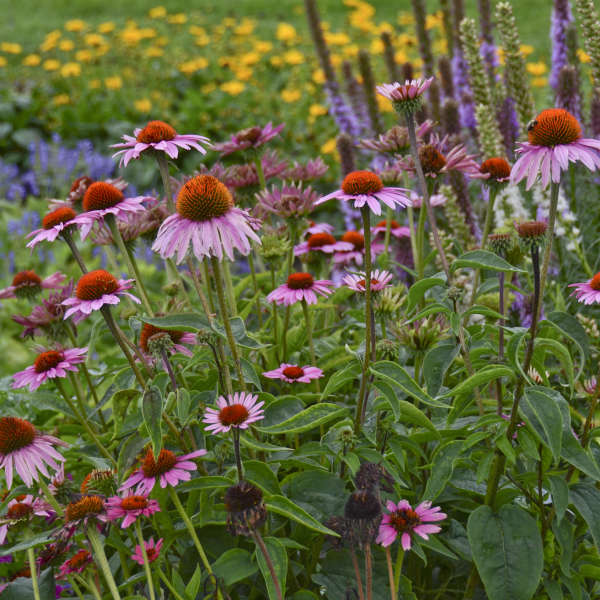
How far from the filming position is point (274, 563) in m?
1.30

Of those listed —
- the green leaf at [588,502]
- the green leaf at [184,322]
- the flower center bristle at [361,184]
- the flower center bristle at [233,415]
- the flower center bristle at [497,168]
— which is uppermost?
the flower center bristle at [361,184]

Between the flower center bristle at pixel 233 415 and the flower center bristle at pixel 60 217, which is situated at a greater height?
the flower center bristle at pixel 60 217

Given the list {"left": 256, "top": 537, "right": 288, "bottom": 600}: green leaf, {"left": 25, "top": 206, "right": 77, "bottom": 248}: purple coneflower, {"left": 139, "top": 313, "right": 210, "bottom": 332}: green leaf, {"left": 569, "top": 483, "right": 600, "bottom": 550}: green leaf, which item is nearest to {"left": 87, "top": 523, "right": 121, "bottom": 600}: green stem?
{"left": 256, "top": 537, "right": 288, "bottom": 600}: green leaf

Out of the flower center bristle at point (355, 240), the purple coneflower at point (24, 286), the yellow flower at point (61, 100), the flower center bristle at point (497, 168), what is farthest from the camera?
the yellow flower at point (61, 100)

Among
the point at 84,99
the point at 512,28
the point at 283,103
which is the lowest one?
the point at 283,103

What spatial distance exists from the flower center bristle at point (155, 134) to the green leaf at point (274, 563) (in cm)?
85

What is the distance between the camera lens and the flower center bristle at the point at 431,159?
1793 mm

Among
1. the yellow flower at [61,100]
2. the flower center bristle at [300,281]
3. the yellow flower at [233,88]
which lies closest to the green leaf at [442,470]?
the flower center bristle at [300,281]

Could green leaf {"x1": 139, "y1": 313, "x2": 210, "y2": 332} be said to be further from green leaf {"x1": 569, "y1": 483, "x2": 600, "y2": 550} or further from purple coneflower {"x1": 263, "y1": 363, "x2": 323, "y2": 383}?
green leaf {"x1": 569, "y1": 483, "x2": 600, "y2": 550}

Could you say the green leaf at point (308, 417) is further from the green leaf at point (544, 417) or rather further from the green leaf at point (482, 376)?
the green leaf at point (544, 417)

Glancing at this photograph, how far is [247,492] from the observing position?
121 centimetres

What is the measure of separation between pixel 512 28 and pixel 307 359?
5.08 ft

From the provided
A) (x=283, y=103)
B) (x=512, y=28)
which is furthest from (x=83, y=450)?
(x=283, y=103)

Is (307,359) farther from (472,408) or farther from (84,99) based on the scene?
(84,99)
